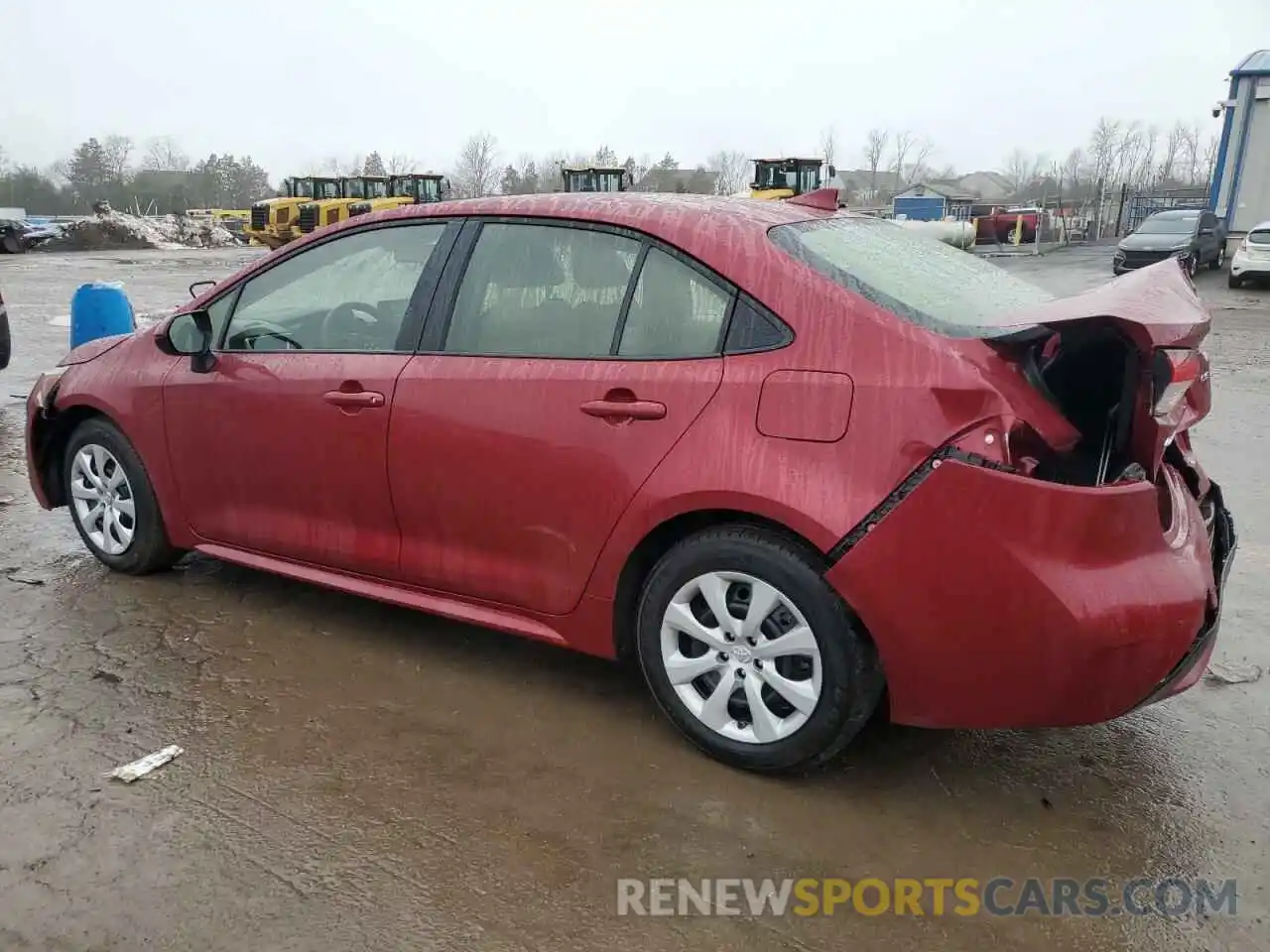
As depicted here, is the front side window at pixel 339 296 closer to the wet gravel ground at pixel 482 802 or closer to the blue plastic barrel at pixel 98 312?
the wet gravel ground at pixel 482 802

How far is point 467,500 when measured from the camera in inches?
126

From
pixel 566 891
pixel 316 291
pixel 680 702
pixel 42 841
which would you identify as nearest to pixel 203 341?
pixel 316 291

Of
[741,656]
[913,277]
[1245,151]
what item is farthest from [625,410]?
[1245,151]

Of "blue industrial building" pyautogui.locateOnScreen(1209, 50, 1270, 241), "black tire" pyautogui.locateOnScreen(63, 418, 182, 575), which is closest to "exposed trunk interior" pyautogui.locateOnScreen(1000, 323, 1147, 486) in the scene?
"black tire" pyautogui.locateOnScreen(63, 418, 182, 575)

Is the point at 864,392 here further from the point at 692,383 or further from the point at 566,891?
the point at 566,891

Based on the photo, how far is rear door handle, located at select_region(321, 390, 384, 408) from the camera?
3355mm

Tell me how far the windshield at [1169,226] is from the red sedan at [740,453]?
21294 millimetres

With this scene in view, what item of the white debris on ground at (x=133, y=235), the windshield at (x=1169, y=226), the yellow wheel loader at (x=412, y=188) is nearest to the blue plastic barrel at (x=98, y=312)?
the windshield at (x=1169, y=226)

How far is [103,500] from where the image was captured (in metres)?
4.32

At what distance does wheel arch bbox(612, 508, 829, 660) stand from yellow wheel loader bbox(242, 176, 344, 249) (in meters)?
28.9

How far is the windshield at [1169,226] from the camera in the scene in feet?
70.8

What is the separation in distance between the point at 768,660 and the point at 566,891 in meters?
0.80

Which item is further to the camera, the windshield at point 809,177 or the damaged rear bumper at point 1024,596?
the windshield at point 809,177

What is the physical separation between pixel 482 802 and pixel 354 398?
143cm
